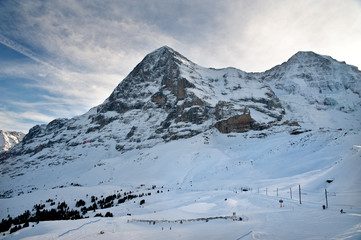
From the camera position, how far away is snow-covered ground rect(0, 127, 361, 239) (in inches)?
503

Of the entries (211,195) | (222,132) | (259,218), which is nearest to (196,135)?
(222,132)

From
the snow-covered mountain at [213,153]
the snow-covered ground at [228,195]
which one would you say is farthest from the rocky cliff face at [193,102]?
the snow-covered ground at [228,195]

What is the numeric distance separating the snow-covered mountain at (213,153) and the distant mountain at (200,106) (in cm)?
62

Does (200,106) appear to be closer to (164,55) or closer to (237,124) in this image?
(237,124)

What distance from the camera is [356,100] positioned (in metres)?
104

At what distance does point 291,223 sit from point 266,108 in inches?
3488

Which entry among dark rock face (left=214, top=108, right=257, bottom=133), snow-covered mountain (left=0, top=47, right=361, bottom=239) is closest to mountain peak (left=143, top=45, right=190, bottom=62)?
snow-covered mountain (left=0, top=47, right=361, bottom=239)

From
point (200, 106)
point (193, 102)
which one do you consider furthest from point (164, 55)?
point (200, 106)

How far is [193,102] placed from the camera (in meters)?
93.6

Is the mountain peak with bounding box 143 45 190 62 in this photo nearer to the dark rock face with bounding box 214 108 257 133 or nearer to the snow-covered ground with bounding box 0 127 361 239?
the dark rock face with bounding box 214 108 257 133

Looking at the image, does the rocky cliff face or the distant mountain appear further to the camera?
the rocky cliff face

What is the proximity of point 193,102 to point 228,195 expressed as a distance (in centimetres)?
6955

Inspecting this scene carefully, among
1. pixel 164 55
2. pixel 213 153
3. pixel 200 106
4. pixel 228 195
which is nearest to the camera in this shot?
pixel 228 195

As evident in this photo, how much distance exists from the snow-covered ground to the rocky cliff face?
1929cm
